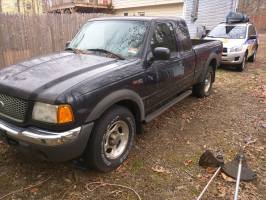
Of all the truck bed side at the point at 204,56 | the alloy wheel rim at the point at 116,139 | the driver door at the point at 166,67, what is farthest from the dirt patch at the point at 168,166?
the truck bed side at the point at 204,56

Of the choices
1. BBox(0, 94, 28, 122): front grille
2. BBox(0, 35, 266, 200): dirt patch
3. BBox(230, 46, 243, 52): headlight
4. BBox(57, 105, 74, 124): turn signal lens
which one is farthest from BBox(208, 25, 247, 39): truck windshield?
BBox(0, 94, 28, 122): front grille

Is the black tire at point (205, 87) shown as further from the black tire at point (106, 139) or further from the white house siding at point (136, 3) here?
the white house siding at point (136, 3)

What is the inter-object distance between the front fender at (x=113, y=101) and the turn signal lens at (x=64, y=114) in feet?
0.74

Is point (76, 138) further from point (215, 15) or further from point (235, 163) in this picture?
point (215, 15)

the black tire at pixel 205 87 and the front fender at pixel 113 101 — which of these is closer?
the front fender at pixel 113 101

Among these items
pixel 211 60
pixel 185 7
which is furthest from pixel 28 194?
pixel 185 7

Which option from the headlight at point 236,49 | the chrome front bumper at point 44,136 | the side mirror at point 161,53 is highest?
the side mirror at point 161,53

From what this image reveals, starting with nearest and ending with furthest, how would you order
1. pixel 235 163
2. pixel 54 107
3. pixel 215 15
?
1. pixel 54 107
2. pixel 235 163
3. pixel 215 15

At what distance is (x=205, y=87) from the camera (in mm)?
6895

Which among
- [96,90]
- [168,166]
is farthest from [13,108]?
[168,166]

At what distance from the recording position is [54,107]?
2809mm

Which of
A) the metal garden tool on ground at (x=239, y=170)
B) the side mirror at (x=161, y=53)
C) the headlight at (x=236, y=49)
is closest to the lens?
the metal garden tool on ground at (x=239, y=170)

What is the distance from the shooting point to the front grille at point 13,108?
299 centimetres

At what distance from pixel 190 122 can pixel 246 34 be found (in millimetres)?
6728
